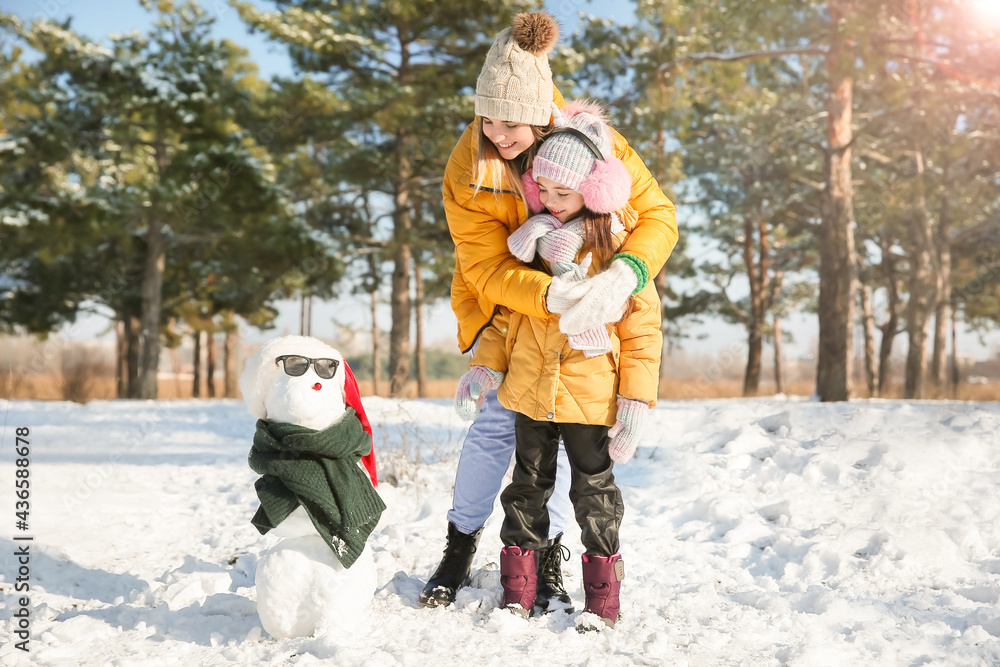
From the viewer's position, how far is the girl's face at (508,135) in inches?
87.9

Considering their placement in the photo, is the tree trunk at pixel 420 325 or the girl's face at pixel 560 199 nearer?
the girl's face at pixel 560 199

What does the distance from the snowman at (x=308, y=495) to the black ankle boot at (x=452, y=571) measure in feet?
1.08

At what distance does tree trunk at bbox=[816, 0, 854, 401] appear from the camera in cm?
905

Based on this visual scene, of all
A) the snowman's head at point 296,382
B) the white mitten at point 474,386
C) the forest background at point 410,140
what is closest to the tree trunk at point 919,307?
the forest background at point 410,140

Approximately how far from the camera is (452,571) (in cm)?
250

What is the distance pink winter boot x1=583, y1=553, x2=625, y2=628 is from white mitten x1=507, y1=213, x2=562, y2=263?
1063 millimetres

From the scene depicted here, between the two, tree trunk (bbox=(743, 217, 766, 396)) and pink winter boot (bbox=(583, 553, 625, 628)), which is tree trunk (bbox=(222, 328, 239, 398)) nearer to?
tree trunk (bbox=(743, 217, 766, 396))

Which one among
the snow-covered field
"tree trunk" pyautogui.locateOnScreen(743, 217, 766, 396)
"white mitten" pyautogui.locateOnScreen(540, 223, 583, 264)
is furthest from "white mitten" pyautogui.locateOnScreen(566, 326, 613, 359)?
"tree trunk" pyautogui.locateOnScreen(743, 217, 766, 396)

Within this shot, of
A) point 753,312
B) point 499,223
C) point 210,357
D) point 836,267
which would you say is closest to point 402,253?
point 836,267

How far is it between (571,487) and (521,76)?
1.43 m

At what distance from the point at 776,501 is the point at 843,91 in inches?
319

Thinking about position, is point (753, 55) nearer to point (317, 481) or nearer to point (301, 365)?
point (301, 365)

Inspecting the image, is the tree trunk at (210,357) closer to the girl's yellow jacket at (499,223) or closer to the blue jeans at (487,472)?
the blue jeans at (487,472)

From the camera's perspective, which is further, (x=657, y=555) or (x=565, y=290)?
(x=657, y=555)
